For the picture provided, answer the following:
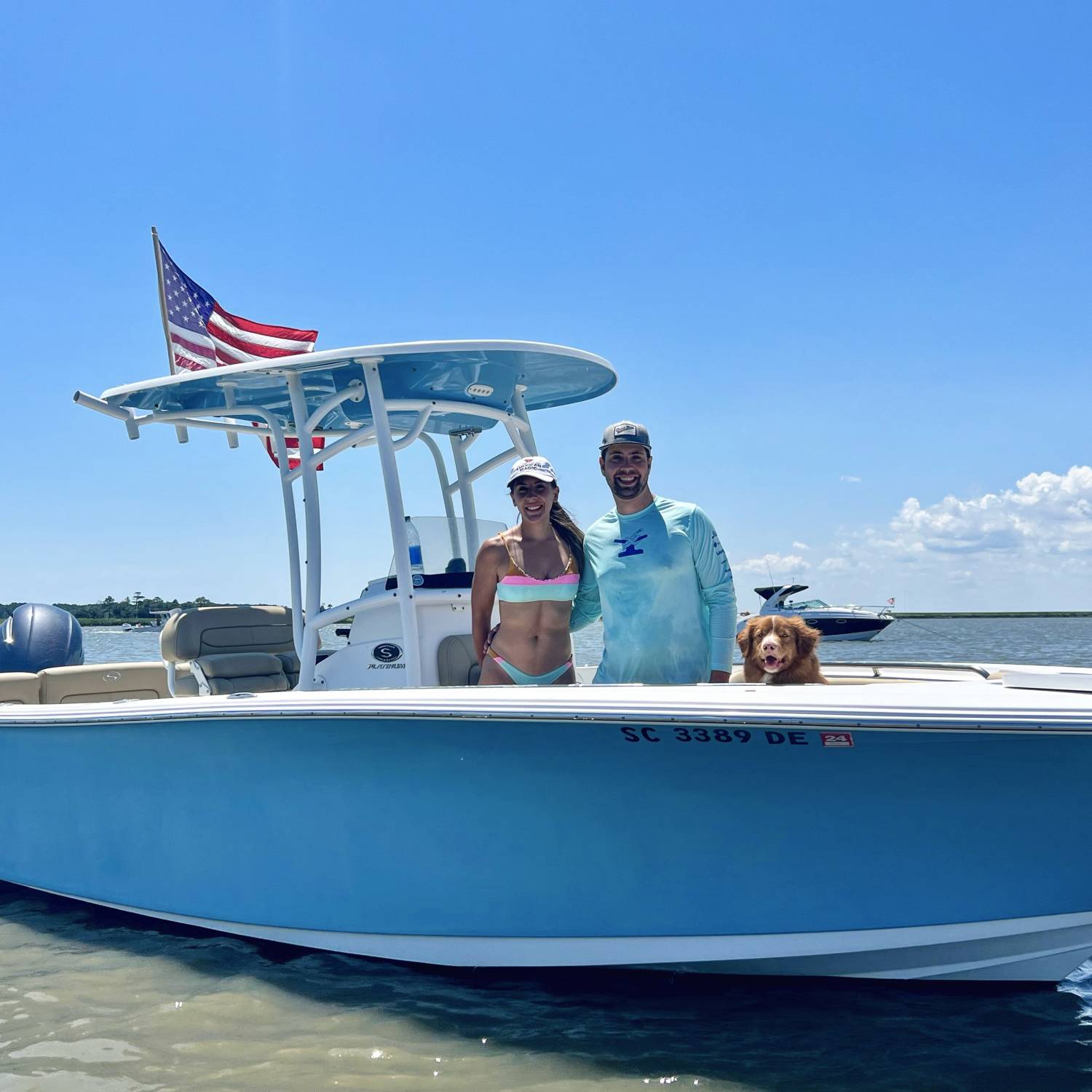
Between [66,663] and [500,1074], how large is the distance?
16.5 ft

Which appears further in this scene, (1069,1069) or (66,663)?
(66,663)

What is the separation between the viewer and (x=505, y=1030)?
13.1ft

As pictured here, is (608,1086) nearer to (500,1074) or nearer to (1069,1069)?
(500,1074)

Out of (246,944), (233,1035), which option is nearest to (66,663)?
(246,944)

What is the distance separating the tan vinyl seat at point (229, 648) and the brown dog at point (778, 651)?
2959 millimetres

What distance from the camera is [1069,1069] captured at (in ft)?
11.9

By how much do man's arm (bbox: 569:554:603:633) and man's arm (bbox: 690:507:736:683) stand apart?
43 cm

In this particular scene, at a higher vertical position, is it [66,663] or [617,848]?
[66,663]

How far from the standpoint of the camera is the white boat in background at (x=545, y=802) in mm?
3674

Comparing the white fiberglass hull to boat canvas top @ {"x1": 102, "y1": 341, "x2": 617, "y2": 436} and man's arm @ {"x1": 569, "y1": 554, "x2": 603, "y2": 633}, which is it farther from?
boat canvas top @ {"x1": 102, "y1": 341, "x2": 617, "y2": 436}

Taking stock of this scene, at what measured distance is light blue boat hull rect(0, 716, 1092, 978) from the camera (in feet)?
12.1

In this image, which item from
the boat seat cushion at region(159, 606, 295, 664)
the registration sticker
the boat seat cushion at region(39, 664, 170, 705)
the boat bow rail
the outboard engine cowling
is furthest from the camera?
the outboard engine cowling

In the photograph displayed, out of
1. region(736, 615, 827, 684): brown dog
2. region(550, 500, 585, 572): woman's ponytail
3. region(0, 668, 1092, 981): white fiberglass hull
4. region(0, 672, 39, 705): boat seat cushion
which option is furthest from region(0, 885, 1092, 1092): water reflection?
region(0, 672, 39, 705): boat seat cushion

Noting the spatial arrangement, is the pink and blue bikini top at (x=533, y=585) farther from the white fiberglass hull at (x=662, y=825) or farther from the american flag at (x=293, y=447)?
the american flag at (x=293, y=447)
